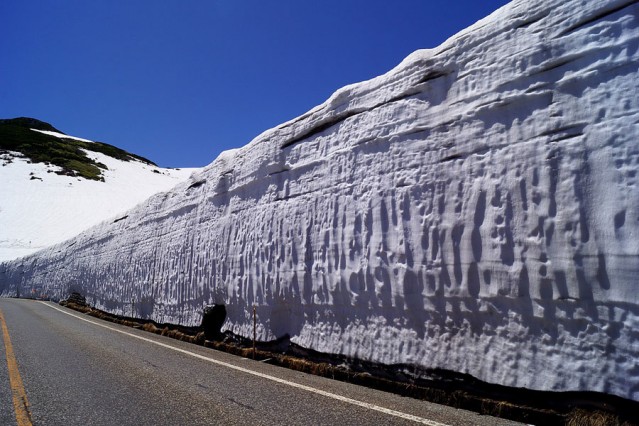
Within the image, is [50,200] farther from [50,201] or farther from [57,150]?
[57,150]

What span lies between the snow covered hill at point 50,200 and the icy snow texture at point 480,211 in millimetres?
38814

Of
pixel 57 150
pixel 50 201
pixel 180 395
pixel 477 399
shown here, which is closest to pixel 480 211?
pixel 477 399

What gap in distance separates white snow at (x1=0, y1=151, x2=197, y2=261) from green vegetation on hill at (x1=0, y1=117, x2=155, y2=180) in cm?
205

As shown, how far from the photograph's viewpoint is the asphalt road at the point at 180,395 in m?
3.94

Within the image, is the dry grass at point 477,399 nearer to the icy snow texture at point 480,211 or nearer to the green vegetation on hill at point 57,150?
the icy snow texture at point 480,211

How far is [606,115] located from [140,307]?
1444cm

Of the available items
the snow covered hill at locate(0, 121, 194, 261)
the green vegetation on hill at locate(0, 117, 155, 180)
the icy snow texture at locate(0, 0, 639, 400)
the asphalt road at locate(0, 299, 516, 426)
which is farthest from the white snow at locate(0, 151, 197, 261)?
the icy snow texture at locate(0, 0, 639, 400)

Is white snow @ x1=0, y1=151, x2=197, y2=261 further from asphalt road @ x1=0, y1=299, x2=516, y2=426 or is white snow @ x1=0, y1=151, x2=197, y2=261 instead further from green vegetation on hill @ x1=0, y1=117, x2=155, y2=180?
asphalt road @ x1=0, y1=299, x2=516, y2=426

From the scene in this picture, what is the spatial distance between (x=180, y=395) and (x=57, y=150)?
87.7 metres

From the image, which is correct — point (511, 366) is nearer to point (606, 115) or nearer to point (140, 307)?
point (606, 115)

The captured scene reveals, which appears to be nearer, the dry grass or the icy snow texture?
the dry grass

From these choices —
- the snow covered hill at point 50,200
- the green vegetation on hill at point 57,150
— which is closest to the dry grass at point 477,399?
the snow covered hill at point 50,200

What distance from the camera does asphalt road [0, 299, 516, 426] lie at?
12.9ft

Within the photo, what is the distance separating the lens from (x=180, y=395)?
4.79 m
